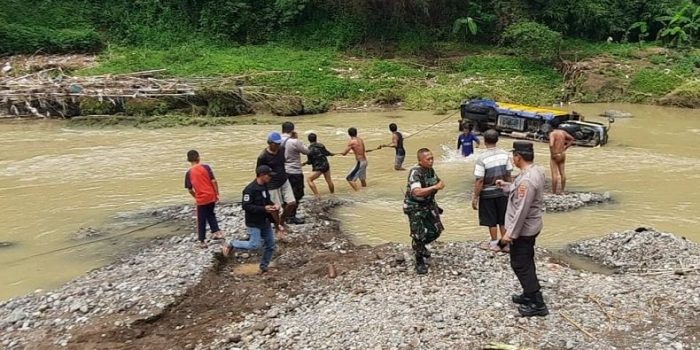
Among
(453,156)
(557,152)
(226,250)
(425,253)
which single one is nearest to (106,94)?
(453,156)

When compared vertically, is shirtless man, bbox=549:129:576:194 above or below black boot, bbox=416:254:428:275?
above

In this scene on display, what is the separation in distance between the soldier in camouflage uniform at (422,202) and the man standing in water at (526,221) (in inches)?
55.1

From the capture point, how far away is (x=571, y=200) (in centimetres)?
1227

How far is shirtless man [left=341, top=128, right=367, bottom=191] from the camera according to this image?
13.3 metres

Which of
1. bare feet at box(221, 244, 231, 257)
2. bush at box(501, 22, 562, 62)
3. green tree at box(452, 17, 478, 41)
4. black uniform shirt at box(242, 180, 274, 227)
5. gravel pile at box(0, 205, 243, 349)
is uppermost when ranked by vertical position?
green tree at box(452, 17, 478, 41)

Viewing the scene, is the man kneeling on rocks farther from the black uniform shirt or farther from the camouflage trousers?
the camouflage trousers

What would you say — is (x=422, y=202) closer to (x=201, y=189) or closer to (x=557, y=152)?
(x=201, y=189)

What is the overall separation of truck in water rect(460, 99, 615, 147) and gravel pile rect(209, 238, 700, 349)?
10451 millimetres

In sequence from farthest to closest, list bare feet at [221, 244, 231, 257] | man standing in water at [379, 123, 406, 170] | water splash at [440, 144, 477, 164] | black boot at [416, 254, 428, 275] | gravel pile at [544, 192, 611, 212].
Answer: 1. water splash at [440, 144, 477, 164]
2. man standing in water at [379, 123, 406, 170]
3. gravel pile at [544, 192, 611, 212]
4. bare feet at [221, 244, 231, 257]
5. black boot at [416, 254, 428, 275]

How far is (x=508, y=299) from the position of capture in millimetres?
7230

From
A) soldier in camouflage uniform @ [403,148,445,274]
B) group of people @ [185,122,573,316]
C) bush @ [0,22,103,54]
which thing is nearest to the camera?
group of people @ [185,122,573,316]

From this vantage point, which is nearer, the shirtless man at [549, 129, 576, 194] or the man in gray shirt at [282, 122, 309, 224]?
the man in gray shirt at [282, 122, 309, 224]

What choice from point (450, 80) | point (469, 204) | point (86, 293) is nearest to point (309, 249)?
point (86, 293)

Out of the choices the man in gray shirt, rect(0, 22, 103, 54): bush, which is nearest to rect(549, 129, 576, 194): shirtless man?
the man in gray shirt
